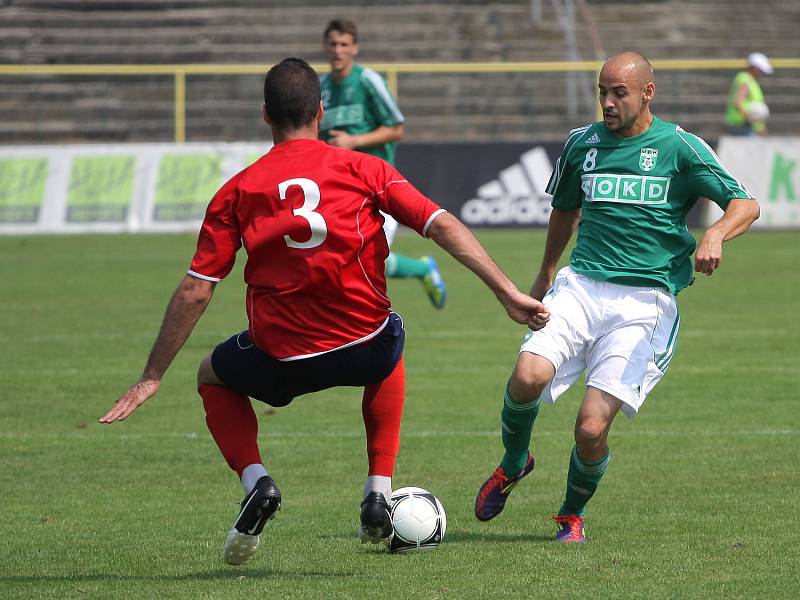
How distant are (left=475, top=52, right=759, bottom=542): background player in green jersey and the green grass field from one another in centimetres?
49

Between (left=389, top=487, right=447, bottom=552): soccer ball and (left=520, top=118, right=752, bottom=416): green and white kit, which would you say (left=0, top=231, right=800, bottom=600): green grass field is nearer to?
(left=389, top=487, right=447, bottom=552): soccer ball

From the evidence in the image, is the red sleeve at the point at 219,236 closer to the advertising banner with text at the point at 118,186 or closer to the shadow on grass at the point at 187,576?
the shadow on grass at the point at 187,576

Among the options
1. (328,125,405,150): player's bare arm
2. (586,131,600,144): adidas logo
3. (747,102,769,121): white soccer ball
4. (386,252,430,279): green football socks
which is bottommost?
(747,102,769,121): white soccer ball

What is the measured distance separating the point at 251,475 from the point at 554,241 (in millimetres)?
1775

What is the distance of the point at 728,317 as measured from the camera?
41.1ft

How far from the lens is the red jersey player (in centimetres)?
485

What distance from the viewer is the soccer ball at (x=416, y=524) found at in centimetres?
534

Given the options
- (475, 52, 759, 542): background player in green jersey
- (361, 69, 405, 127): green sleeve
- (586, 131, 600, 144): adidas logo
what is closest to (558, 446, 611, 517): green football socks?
(475, 52, 759, 542): background player in green jersey

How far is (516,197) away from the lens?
20750 mm

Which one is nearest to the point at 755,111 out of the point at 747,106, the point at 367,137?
the point at 747,106

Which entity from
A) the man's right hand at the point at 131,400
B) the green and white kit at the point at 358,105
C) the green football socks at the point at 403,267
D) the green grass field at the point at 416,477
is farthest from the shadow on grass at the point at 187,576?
the green football socks at the point at 403,267

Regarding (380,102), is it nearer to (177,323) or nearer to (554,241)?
(554,241)

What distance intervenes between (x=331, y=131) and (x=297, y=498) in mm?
5425

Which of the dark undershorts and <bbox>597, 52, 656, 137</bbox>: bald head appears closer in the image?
the dark undershorts
